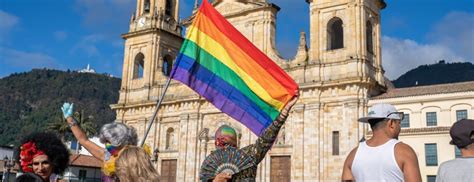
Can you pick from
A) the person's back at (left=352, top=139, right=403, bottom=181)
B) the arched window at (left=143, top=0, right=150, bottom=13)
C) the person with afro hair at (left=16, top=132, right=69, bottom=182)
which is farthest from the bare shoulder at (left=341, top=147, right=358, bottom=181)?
the arched window at (left=143, top=0, right=150, bottom=13)

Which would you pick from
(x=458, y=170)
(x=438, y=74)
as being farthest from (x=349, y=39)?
(x=438, y=74)

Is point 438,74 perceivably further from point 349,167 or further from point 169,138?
point 349,167

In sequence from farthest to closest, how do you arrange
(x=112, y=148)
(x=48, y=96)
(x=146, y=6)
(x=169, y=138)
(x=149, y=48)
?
(x=48, y=96), (x=146, y=6), (x=149, y=48), (x=169, y=138), (x=112, y=148)

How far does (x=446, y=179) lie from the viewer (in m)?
Result: 4.77

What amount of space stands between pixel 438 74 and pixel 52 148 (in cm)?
15523

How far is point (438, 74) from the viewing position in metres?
148

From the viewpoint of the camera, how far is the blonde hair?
3859 mm

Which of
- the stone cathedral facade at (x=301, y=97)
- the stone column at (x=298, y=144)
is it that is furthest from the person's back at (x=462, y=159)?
the stone column at (x=298, y=144)

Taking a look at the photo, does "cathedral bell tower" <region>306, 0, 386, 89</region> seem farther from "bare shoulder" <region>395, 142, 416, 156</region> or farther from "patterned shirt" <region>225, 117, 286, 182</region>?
"bare shoulder" <region>395, 142, 416, 156</region>

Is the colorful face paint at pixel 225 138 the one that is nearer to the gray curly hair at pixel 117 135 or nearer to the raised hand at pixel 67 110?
the gray curly hair at pixel 117 135

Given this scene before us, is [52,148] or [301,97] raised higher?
[301,97]

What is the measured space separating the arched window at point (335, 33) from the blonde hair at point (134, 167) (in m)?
29.1

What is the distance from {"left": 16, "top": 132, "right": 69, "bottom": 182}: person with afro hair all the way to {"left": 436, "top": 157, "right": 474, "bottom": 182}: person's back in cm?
357

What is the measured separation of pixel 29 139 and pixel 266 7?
3033 cm
